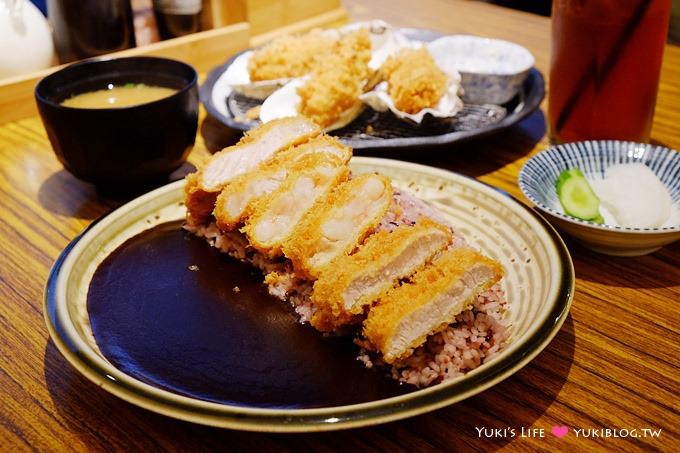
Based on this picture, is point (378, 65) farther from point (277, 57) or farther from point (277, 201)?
point (277, 201)

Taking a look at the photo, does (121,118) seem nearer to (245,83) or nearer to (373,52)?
(245,83)

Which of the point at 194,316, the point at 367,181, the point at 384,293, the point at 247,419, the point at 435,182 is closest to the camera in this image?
the point at 247,419

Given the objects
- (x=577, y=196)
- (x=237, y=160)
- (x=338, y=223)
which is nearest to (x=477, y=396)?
(x=338, y=223)

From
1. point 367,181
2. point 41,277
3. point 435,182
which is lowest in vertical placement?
point 41,277

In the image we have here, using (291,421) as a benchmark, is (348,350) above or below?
below

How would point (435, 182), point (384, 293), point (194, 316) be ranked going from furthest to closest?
1. point (435, 182)
2. point (194, 316)
3. point (384, 293)

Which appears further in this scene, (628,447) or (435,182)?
(435,182)

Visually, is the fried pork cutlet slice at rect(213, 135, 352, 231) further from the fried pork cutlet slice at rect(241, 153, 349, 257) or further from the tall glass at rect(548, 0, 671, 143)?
the tall glass at rect(548, 0, 671, 143)

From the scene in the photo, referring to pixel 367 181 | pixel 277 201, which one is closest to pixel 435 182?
pixel 367 181
